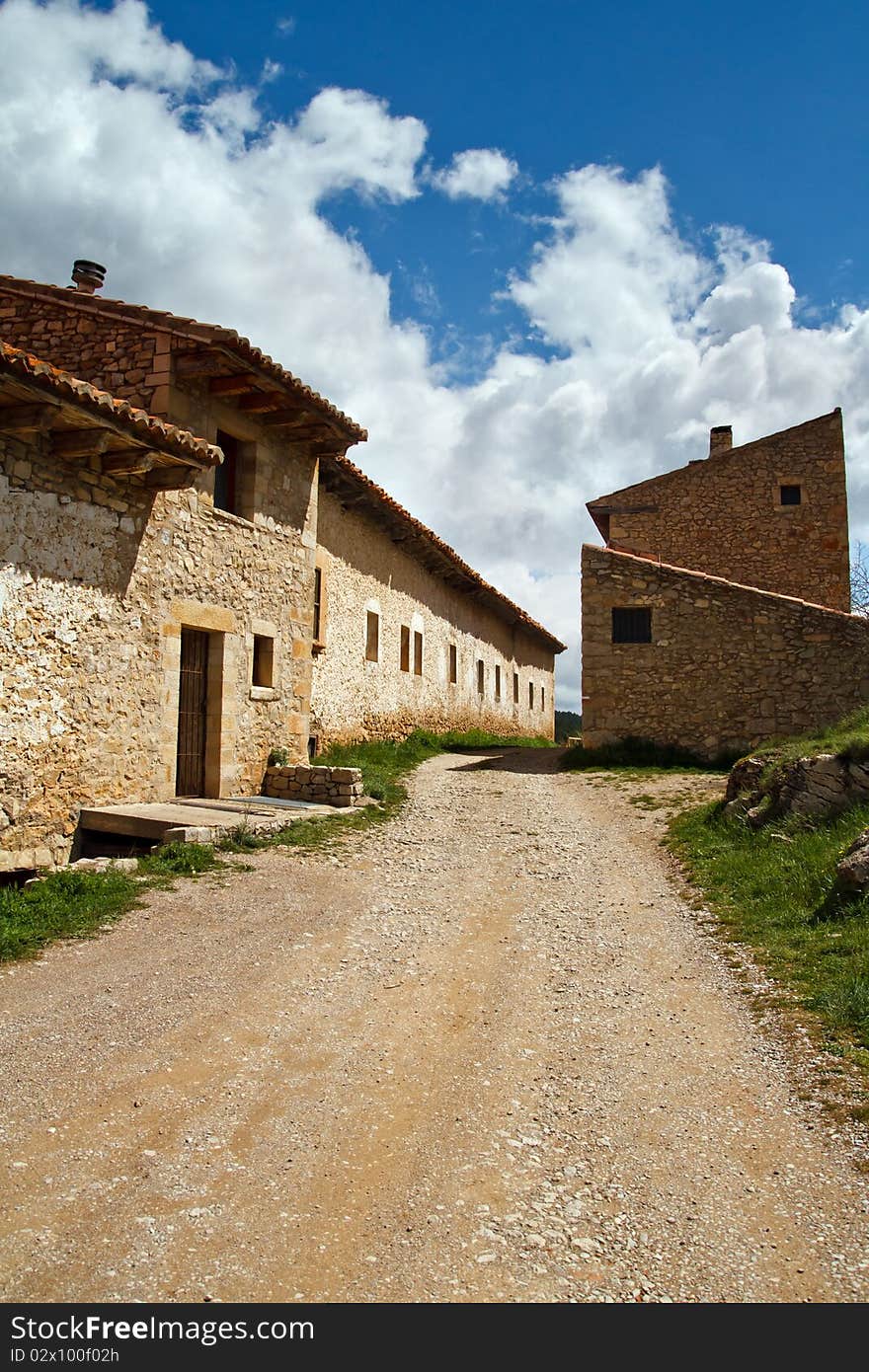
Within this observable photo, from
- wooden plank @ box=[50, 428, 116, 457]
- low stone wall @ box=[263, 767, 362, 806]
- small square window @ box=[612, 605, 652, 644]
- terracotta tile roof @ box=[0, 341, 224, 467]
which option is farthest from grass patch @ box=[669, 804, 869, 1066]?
small square window @ box=[612, 605, 652, 644]

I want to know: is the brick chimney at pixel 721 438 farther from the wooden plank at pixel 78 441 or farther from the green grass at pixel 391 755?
the wooden plank at pixel 78 441

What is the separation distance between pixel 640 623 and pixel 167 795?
1038 centimetres

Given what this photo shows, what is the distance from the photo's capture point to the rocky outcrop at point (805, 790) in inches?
318

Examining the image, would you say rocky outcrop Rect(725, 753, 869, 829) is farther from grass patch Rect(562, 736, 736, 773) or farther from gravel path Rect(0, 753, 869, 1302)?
grass patch Rect(562, 736, 736, 773)

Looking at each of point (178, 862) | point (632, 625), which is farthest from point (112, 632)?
point (632, 625)

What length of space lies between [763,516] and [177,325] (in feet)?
50.5

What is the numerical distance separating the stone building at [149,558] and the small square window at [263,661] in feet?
0.09

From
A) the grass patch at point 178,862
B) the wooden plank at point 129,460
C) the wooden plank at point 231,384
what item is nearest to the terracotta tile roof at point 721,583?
the wooden plank at point 231,384

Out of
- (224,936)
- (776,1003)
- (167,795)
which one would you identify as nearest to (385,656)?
(167,795)

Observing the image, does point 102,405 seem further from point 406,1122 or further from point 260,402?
point 406,1122

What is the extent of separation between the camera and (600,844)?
10.1 metres

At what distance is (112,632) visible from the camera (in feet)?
30.1

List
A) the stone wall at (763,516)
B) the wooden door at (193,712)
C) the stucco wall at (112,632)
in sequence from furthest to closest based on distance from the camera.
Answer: the stone wall at (763,516), the wooden door at (193,712), the stucco wall at (112,632)
